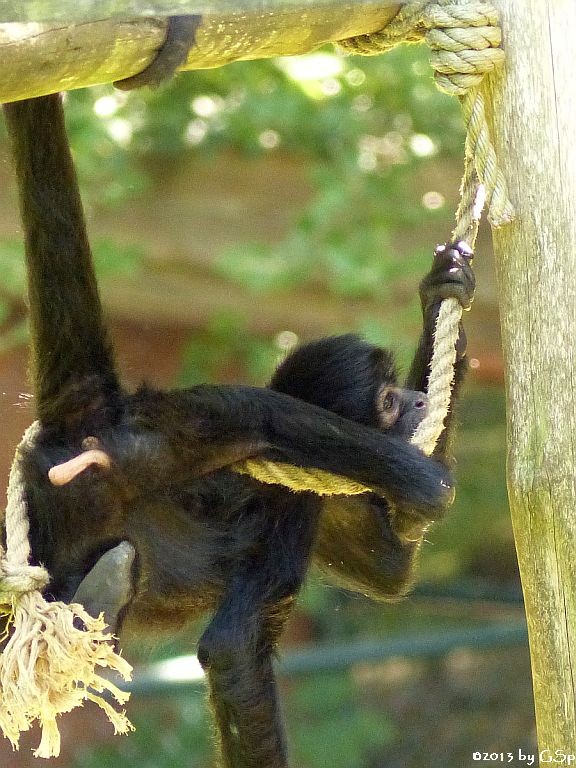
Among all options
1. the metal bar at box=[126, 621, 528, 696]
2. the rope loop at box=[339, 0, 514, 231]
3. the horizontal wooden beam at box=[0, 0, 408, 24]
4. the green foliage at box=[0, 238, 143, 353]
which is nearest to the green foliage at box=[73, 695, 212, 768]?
the metal bar at box=[126, 621, 528, 696]

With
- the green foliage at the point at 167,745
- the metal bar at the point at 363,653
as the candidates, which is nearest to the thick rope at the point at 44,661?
the metal bar at the point at 363,653

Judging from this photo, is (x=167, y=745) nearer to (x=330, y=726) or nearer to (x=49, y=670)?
(x=330, y=726)

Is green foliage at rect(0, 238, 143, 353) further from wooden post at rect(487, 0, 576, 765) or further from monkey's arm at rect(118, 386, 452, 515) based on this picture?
wooden post at rect(487, 0, 576, 765)

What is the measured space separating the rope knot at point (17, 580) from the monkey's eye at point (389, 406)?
3.81 feet

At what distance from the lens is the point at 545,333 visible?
2.42 meters

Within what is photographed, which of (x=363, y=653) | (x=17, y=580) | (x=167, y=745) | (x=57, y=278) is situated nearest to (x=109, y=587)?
(x=17, y=580)

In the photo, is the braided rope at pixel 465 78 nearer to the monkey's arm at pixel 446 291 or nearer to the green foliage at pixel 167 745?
the monkey's arm at pixel 446 291

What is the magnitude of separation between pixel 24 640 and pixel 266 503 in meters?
1.14

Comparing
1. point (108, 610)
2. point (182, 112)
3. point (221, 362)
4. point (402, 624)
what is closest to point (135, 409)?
point (108, 610)

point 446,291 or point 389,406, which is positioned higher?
point 446,291

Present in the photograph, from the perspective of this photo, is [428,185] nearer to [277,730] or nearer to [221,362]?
[221,362]

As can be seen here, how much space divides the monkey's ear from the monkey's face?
0.86 meters

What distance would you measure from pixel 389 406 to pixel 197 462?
2.21 ft

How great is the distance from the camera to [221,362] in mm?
6719
